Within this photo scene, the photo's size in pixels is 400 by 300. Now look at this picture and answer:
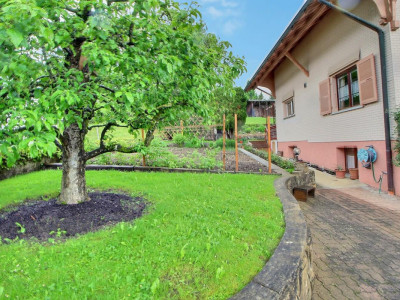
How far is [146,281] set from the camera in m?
1.68

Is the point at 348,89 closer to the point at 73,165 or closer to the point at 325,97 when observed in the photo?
the point at 325,97

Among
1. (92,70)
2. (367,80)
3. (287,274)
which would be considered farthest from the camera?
(367,80)

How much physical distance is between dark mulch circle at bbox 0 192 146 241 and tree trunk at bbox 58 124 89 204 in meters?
0.13

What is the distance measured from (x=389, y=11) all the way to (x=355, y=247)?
190 inches

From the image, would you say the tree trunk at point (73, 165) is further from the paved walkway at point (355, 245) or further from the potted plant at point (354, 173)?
the potted plant at point (354, 173)

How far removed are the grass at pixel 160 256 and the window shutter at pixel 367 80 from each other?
407 cm

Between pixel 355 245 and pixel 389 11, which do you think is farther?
pixel 389 11

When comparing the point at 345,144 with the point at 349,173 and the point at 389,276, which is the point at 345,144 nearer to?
the point at 349,173

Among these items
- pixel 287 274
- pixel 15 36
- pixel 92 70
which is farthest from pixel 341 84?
pixel 15 36

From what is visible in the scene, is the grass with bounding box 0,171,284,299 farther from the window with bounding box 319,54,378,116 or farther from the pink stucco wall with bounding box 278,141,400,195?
the window with bounding box 319,54,378,116

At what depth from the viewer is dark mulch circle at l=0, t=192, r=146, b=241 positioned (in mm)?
2603

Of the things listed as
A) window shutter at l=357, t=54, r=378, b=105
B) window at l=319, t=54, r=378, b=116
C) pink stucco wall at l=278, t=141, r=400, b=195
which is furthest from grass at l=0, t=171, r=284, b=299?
window at l=319, t=54, r=378, b=116

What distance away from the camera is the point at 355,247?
9.68 feet

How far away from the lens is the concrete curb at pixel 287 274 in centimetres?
152
